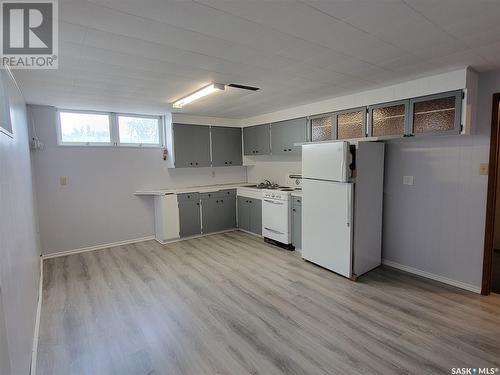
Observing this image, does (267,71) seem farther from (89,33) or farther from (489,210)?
(489,210)

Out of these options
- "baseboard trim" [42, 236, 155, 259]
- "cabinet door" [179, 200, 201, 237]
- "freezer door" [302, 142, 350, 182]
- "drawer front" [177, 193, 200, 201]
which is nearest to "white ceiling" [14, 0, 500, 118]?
"freezer door" [302, 142, 350, 182]

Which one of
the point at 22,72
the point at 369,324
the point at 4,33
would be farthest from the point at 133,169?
the point at 369,324

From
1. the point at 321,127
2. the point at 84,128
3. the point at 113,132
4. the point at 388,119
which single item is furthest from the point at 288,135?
the point at 84,128

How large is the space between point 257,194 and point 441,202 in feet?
9.23

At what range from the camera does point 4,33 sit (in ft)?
5.77

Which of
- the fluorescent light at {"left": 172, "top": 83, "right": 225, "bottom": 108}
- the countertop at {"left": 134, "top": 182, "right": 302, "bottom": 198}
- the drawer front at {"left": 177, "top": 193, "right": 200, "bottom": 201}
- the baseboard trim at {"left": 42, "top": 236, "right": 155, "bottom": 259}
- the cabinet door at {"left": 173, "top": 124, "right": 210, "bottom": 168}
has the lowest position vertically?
the baseboard trim at {"left": 42, "top": 236, "right": 155, "bottom": 259}

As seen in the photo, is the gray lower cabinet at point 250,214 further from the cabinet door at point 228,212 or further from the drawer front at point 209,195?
the drawer front at point 209,195

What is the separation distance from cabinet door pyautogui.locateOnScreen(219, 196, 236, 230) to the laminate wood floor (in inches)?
66.3

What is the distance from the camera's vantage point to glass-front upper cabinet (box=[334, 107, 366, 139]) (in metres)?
3.58

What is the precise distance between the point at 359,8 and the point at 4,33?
2236 mm

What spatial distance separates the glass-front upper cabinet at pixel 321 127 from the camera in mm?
3970

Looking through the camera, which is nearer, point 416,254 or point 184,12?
point 184,12

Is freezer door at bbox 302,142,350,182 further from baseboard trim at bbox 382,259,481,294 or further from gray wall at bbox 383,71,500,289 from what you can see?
baseboard trim at bbox 382,259,481,294

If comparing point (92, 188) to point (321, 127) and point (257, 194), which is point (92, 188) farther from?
point (321, 127)
